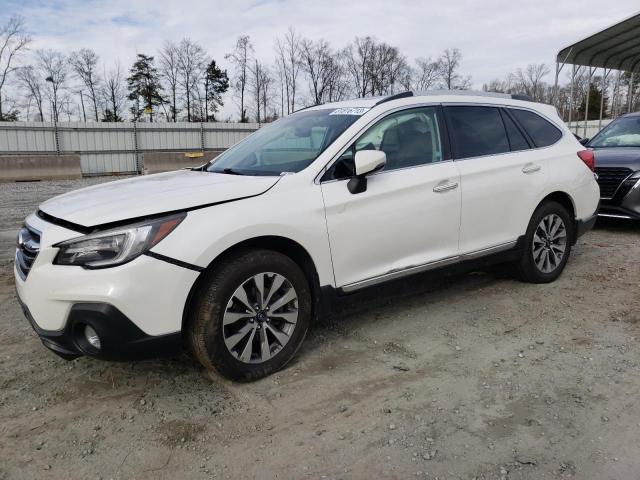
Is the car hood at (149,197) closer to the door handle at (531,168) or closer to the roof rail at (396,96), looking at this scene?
the roof rail at (396,96)

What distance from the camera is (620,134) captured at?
26.6 ft

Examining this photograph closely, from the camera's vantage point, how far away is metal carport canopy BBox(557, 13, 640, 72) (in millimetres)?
17359

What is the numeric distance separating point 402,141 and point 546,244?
1.95 meters

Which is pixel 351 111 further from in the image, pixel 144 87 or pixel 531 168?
pixel 144 87

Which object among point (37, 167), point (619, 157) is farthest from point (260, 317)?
point (37, 167)

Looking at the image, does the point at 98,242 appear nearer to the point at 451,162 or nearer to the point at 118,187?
the point at 118,187

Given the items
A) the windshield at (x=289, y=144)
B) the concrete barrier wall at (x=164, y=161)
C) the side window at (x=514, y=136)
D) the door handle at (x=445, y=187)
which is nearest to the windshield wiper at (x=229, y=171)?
the windshield at (x=289, y=144)

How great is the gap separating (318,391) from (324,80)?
4772 centimetres

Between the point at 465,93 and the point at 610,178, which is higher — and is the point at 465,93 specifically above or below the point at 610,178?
above

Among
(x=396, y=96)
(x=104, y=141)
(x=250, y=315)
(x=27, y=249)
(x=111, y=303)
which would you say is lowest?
(x=250, y=315)

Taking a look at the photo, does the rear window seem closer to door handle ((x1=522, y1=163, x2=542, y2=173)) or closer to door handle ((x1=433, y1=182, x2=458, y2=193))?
door handle ((x1=522, y1=163, x2=542, y2=173))

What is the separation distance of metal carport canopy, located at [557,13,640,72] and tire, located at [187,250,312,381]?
57.9ft

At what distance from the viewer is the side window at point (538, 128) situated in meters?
4.75

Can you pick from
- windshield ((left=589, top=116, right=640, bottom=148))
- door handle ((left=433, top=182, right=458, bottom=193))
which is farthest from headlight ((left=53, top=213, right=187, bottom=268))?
windshield ((left=589, top=116, right=640, bottom=148))
